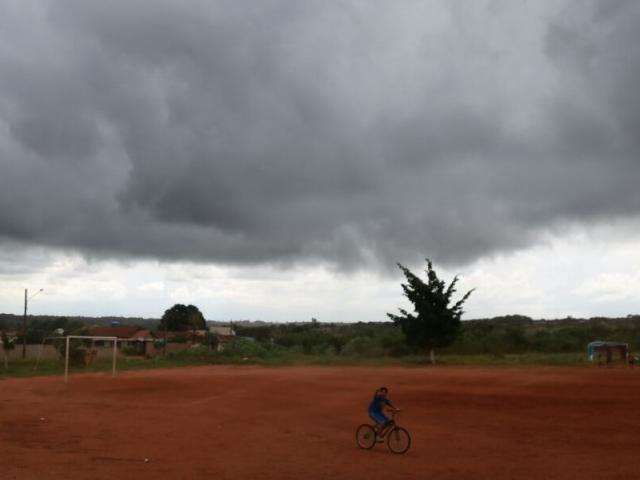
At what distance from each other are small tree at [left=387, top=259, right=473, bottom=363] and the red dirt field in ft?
48.1

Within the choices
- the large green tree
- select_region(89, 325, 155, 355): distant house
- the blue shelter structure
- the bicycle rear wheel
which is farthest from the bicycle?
the large green tree

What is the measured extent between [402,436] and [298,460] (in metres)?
2.61

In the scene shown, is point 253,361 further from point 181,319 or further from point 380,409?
point 181,319

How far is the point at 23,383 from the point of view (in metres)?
37.8

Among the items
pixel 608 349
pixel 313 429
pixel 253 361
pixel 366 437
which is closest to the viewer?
pixel 366 437

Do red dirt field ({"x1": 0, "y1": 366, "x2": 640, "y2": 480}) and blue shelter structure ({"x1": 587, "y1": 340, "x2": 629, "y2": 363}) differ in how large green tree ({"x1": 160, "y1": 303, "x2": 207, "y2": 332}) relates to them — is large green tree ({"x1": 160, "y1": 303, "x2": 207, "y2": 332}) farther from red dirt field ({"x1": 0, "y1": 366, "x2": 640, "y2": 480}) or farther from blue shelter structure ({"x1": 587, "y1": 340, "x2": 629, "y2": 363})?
red dirt field ({"x1": 0, "y1": 366, "x2": 640, "y2": 480})

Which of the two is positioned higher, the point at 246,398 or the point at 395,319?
the point at 395,319

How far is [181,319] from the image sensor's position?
123 meters

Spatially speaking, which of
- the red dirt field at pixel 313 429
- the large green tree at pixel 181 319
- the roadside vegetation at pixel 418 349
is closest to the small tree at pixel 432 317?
the roadside vegetation at pixel 418 349

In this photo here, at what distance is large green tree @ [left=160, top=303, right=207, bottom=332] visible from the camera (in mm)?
121500

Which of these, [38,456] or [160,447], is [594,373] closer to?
[160,447]

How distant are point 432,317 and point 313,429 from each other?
32.2m

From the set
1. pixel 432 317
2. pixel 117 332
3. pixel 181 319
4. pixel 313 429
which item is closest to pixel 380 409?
pixel 313 429

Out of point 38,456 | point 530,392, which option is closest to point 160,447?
point 38,456
